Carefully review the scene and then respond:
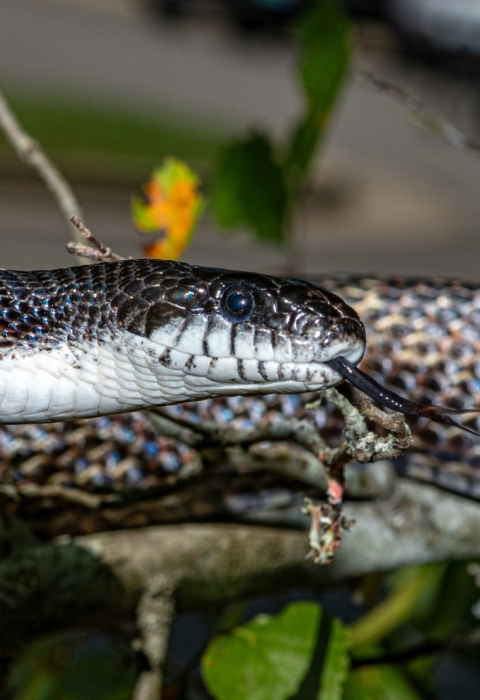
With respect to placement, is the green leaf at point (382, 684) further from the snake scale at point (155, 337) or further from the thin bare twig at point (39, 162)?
the thin bare twig at point (39, 162)

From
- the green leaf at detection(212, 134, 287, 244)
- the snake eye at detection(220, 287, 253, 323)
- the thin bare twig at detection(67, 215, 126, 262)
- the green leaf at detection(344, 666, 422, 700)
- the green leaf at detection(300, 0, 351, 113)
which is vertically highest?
the green leaf at detection(300, 0, 351, 113)

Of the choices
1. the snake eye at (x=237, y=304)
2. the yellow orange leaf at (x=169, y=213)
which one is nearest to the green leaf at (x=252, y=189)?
the yellow orange leaf at (x=169, y=213)

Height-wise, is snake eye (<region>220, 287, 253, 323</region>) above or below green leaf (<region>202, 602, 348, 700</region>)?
above

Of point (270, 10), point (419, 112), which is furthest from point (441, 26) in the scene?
point (419, 112)

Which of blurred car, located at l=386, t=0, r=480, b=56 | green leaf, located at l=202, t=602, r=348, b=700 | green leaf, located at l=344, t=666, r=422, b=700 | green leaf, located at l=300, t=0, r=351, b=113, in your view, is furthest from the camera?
blurred car, located at l=386, t=0, r=480, b=56

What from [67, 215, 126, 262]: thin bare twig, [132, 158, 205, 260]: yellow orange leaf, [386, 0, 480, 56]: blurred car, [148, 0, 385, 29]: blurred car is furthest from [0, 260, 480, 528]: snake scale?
[148, 0, 385, 29]: blurred car

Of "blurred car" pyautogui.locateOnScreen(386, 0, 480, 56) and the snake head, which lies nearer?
the snake head

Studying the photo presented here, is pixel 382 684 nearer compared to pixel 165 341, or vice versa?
pixel 165 341

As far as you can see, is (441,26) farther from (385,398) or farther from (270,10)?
(385,398)

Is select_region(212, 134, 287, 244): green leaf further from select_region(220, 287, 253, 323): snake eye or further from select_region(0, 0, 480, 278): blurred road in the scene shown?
select_region(0, 0, 480, 278): blurred road
